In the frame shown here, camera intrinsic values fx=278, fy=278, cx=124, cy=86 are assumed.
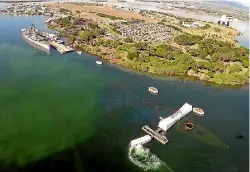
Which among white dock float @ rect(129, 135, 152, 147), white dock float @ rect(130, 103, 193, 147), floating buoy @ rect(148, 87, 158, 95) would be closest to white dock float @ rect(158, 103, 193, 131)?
white dock float @ rect(130, 103, 193, 147)

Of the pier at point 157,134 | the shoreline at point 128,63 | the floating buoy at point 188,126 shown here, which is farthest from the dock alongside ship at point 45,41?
the floating buoy at point 188,126

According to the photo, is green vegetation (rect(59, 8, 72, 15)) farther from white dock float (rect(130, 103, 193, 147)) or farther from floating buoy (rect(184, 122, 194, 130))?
floating buoy (rect(184, 122, 194, 130))

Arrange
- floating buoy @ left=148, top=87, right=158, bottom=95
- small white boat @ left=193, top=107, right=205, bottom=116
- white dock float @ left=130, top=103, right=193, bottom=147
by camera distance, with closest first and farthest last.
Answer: white dock float @ left=130, top=103, right=193, bottom=147
small white boat @ left=193, top=107, right=205, bottom=116
floating buoy @ left=148, top=87, right=158, bottom=95

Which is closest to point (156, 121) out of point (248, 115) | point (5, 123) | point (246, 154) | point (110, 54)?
point (246, 154)

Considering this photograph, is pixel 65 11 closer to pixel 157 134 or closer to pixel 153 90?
pixel 153 90

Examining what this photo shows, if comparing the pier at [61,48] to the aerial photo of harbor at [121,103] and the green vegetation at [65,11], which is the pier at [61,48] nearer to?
the aerial photo of harbor at [121,103]

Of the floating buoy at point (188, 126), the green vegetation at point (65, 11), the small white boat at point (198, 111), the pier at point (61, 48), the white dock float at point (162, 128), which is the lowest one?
the green vegetation at point (65, 11)
